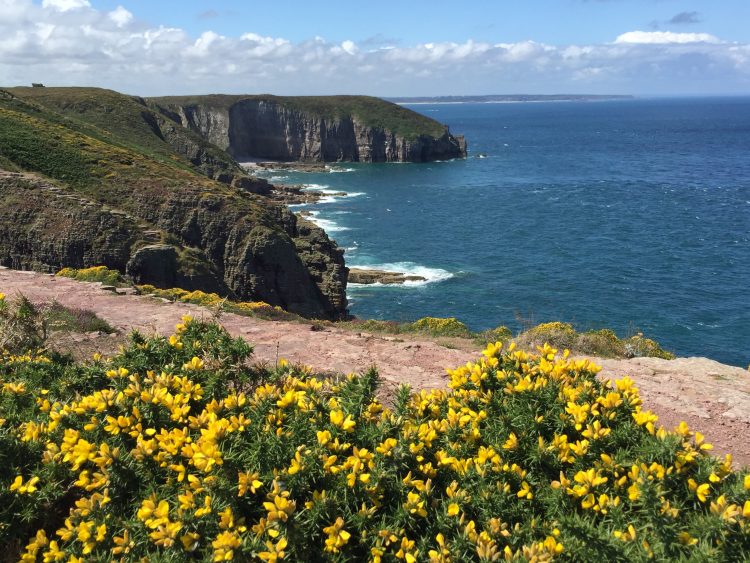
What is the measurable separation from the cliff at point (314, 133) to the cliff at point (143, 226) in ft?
294

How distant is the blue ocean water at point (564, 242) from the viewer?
143ft

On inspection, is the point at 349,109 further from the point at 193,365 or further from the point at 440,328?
the point at 193,365

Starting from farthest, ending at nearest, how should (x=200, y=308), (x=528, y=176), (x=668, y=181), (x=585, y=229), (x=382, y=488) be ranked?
(x=528, y=176) < (x=668, y=181) < (x=585, y=229) < (x=200, y=308) < (x=382, y=488)

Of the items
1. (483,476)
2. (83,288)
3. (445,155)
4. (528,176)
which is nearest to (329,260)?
(83,288)

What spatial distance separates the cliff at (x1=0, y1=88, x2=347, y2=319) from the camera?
29.7 meters

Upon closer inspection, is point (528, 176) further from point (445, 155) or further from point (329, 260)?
point (329, 260)

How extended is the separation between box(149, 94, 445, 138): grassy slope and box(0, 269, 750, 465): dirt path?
13181cm

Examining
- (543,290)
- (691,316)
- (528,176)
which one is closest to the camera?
(691,316)

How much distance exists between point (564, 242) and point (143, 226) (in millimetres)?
47103

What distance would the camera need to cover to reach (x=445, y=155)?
142 metres

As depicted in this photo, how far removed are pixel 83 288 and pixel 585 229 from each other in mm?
62566

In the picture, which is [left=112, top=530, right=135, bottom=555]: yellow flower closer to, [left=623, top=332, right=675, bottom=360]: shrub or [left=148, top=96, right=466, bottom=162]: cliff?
[left=623, top=332, right=675, bottom=360]: shrub

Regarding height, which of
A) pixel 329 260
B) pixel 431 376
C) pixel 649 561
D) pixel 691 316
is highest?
pixel 649 561

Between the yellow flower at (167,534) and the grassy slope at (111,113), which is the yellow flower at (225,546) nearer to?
the yellow flower at (167,534)
